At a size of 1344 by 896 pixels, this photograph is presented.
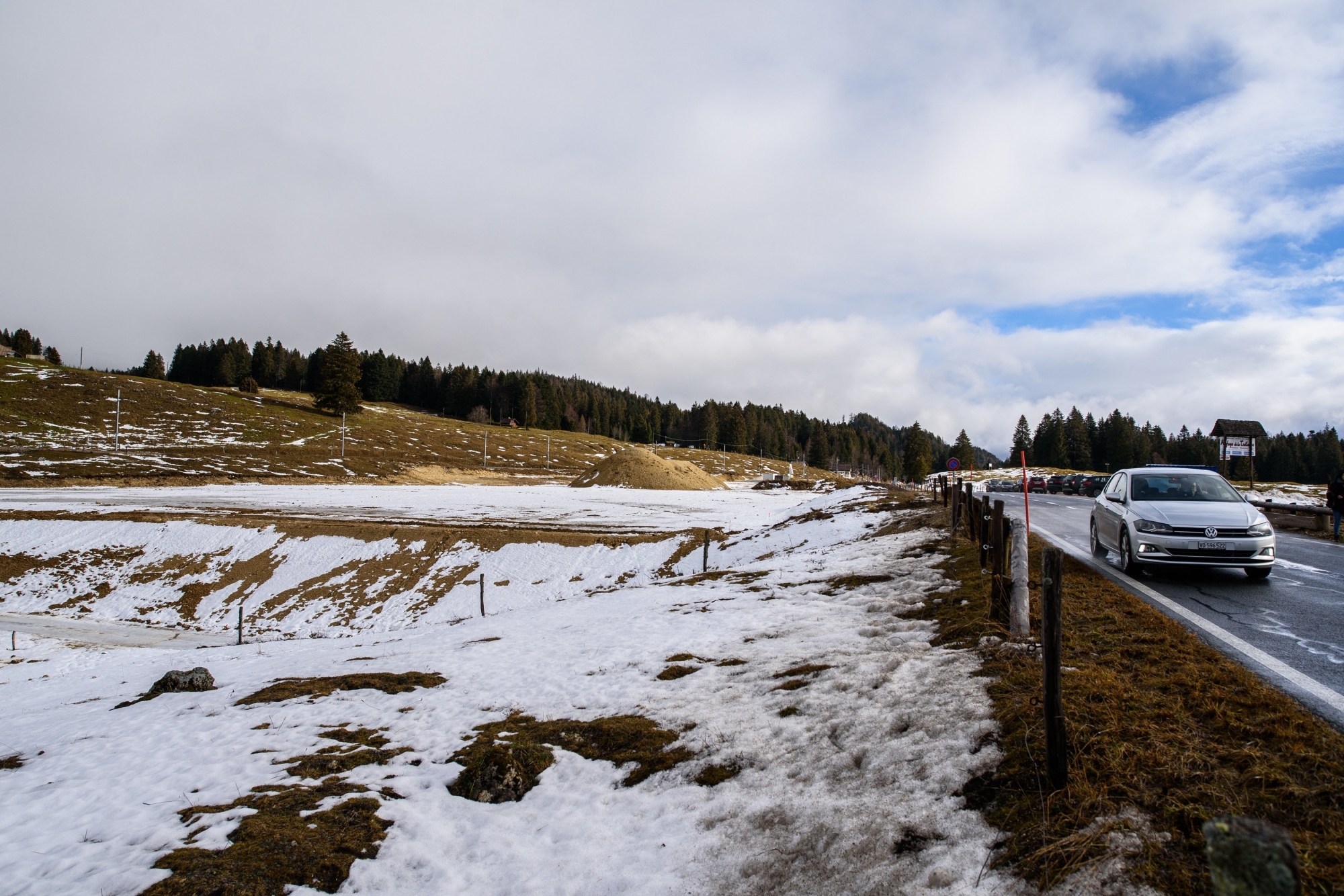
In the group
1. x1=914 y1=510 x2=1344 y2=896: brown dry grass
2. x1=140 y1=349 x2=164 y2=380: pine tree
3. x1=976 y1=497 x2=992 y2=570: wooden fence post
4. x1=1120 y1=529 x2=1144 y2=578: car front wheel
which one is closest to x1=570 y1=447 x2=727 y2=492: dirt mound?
x1=976 y1=497 x2=992 y2=570: wooden fence post

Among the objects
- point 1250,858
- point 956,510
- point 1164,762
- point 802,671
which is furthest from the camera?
point 956,510

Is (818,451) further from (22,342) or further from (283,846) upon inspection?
(22,342)

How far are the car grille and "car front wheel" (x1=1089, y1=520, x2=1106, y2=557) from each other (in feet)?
9.66

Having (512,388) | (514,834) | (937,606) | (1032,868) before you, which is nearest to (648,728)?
(514,834)

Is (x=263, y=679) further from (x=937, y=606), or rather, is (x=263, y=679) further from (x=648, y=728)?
(x=937, y=606)

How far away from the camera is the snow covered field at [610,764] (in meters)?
4.90

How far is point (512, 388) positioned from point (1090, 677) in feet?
540

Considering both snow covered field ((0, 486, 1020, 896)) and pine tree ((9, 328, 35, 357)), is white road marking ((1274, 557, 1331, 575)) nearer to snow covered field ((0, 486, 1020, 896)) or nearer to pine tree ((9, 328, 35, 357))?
snow covered field ((0, 486, 1020, 896))

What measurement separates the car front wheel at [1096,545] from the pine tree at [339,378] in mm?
126492

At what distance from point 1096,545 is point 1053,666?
38.8 ft

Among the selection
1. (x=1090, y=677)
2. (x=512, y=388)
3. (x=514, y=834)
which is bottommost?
(x=514, y=834)

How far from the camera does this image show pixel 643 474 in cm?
7331

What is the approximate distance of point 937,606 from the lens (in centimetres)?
1037

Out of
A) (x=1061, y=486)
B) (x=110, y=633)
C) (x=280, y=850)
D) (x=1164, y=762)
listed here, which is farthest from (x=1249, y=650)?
(x=1061, y=486)
